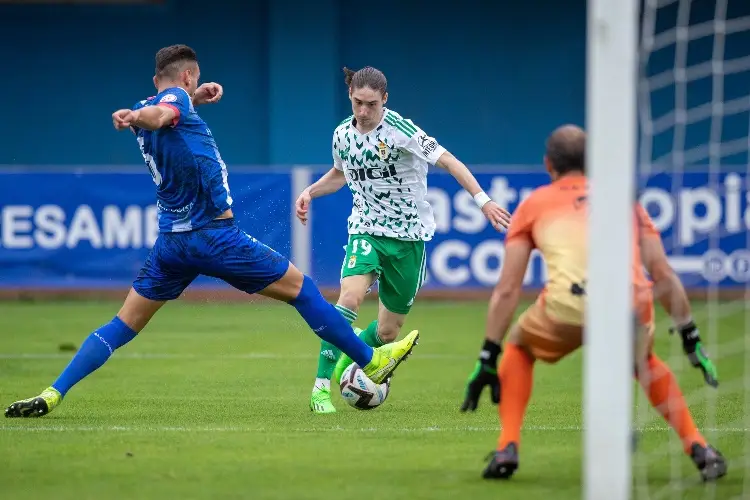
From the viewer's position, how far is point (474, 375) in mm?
5898

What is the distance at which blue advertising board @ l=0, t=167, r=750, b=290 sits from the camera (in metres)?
17.0

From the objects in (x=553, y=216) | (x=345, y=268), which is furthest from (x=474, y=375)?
(x=345, y=268)

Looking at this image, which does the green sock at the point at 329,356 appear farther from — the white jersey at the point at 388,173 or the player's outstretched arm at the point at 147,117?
the player's outstretched arm at the point at 147,117

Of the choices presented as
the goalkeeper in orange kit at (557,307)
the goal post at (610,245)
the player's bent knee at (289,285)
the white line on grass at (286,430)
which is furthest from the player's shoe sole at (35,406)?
the goal post at (610,245)

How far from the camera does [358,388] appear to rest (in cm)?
845

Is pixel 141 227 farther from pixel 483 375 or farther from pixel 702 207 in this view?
pixel 483 375

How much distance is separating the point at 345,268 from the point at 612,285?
422cm

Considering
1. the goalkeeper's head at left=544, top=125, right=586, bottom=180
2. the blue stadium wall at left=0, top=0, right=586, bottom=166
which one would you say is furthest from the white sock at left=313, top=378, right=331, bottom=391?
the blue stadium wall at left=0, top=0, right=586, bottom=166

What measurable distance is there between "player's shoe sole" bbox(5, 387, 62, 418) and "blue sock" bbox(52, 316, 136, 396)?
69 millimetres

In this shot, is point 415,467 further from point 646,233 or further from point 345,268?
point 345,268

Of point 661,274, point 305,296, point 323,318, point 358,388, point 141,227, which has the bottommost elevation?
point 358,388

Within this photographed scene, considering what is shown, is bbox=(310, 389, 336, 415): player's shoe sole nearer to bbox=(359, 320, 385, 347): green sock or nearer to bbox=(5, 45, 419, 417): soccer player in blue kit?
bbox=(5, 45, 419, 417): soccer player in blue kit

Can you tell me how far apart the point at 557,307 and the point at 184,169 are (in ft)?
9.36

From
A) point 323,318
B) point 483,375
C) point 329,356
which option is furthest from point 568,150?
point 329,356
